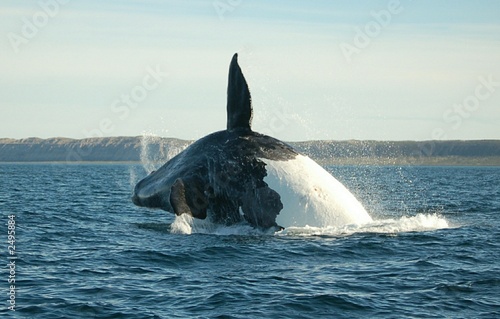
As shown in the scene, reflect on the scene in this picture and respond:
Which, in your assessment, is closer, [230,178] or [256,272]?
[256,272]

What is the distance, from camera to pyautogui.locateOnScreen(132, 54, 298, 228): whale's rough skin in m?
17.4

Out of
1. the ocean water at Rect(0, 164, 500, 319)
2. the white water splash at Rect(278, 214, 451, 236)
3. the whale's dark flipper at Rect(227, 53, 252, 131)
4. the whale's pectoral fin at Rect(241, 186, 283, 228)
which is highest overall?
the whale's dark flipper at Rect(227, 53, 252, 131)

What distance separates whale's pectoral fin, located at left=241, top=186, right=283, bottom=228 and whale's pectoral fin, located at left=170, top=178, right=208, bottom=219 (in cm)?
93

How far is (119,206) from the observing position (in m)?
33.2

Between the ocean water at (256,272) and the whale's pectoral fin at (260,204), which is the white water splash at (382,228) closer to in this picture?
the ocean water at (256,272)

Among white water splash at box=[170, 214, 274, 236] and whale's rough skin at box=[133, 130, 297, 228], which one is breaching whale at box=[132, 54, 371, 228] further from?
white water splash at box=[170, 214, 274, 236]

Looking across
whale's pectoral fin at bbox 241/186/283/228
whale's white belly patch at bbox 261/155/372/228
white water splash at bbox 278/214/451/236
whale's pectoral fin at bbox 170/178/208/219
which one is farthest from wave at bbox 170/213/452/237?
whale's pectoral fin at bbox 170/178/208/219

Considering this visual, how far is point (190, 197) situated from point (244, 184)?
1.28m

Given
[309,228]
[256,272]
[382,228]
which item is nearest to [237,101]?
[309,228]

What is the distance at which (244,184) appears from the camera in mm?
17594

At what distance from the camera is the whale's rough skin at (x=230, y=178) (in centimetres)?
1742

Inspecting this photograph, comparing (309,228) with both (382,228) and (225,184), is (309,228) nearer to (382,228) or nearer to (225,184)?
(225,184)

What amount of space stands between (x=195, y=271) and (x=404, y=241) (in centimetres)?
579

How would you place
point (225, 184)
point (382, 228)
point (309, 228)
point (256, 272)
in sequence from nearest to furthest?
1. point (256, 272)
2. point (225, 184)
3. point (309, 228)
4. point (382, 228)
